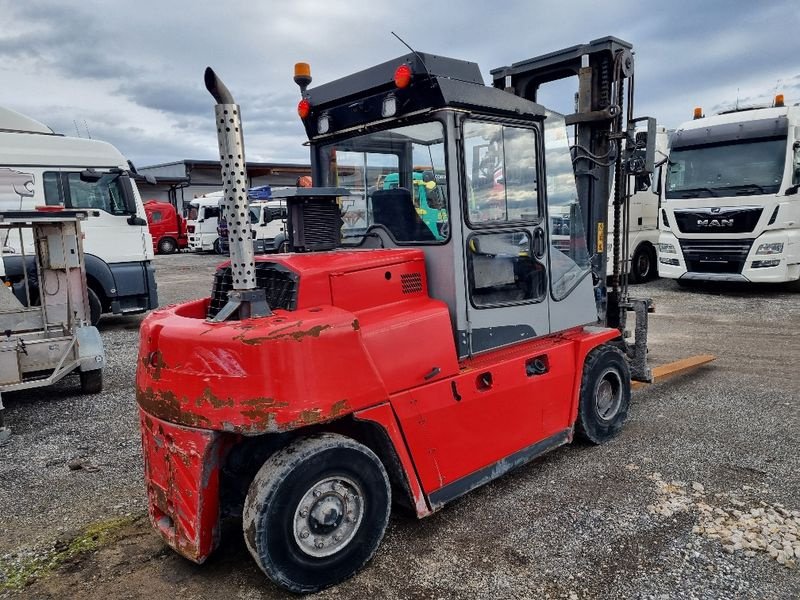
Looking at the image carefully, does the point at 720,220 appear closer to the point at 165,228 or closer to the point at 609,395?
the point at 609,395

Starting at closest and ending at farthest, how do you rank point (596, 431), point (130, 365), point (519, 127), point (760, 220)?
point (519, 127), point (596, 431), point (130, 365), point (760, 220)

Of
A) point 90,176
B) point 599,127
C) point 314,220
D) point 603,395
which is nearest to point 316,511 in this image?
point 314,220

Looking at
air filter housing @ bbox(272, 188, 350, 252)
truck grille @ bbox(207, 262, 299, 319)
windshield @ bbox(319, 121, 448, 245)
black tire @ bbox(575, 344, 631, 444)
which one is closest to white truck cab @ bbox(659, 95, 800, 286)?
black tire @ bbox(575, 344, 631, 444)

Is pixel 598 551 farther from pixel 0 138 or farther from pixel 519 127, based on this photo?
pixel 0 138

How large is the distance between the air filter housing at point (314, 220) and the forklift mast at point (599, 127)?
2092 mm

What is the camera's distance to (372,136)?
388cm

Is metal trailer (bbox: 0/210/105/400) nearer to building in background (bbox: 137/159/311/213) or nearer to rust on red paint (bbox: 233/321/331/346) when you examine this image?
rust on red paint (bbox: 233/321/331/346)

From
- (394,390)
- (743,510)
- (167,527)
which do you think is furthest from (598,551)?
(167,527)

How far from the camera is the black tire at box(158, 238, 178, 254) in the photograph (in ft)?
86.2

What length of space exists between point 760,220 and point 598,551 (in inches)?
373

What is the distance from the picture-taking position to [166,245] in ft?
86.7

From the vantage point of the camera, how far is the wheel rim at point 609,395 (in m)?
4.45

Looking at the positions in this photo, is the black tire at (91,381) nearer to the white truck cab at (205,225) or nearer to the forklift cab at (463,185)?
the forklift cab at (463,185)

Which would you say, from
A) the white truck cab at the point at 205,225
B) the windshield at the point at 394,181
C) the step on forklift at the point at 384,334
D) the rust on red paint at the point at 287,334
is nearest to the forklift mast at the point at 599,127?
the step on forklift at the point at 384,334
